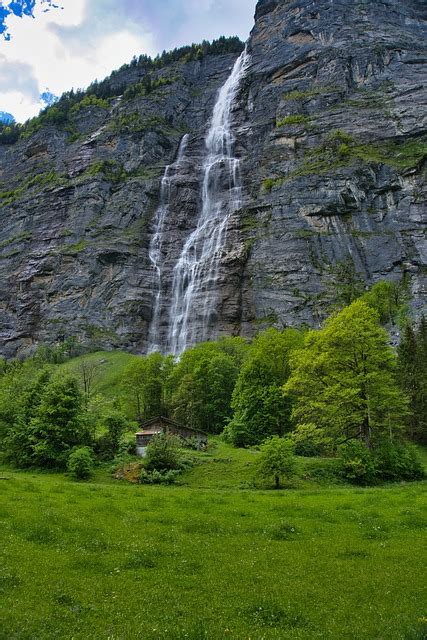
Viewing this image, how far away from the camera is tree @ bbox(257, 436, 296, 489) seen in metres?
28.2

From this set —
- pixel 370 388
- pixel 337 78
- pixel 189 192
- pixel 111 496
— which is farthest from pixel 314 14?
pixel 111 496

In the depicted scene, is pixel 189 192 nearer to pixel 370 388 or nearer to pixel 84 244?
pixel 84 244

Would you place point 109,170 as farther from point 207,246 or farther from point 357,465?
point 357,465

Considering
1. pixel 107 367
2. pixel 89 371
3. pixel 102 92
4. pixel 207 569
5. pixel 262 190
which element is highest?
pixel 102 92

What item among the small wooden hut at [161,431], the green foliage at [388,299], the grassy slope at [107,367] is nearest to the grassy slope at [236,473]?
the small wooden hut at [161,431]

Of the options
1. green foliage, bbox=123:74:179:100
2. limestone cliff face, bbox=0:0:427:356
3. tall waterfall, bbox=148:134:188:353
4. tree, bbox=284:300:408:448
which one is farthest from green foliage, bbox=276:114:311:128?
tree, bbox=284:300:408:448

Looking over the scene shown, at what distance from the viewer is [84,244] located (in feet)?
382

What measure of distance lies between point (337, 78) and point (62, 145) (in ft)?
295

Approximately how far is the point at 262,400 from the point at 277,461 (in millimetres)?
18767

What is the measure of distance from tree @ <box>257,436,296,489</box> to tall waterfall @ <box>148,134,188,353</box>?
70409 mm

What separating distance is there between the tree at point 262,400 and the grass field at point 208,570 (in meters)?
25.3

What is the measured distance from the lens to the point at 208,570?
1159 centimetres

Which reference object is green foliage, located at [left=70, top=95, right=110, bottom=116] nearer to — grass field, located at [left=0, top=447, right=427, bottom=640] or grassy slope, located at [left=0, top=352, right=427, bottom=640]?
grassy slope, located at [left=0, top=352, right=427, bottom=640]

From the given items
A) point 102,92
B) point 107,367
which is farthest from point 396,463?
point 102,92
